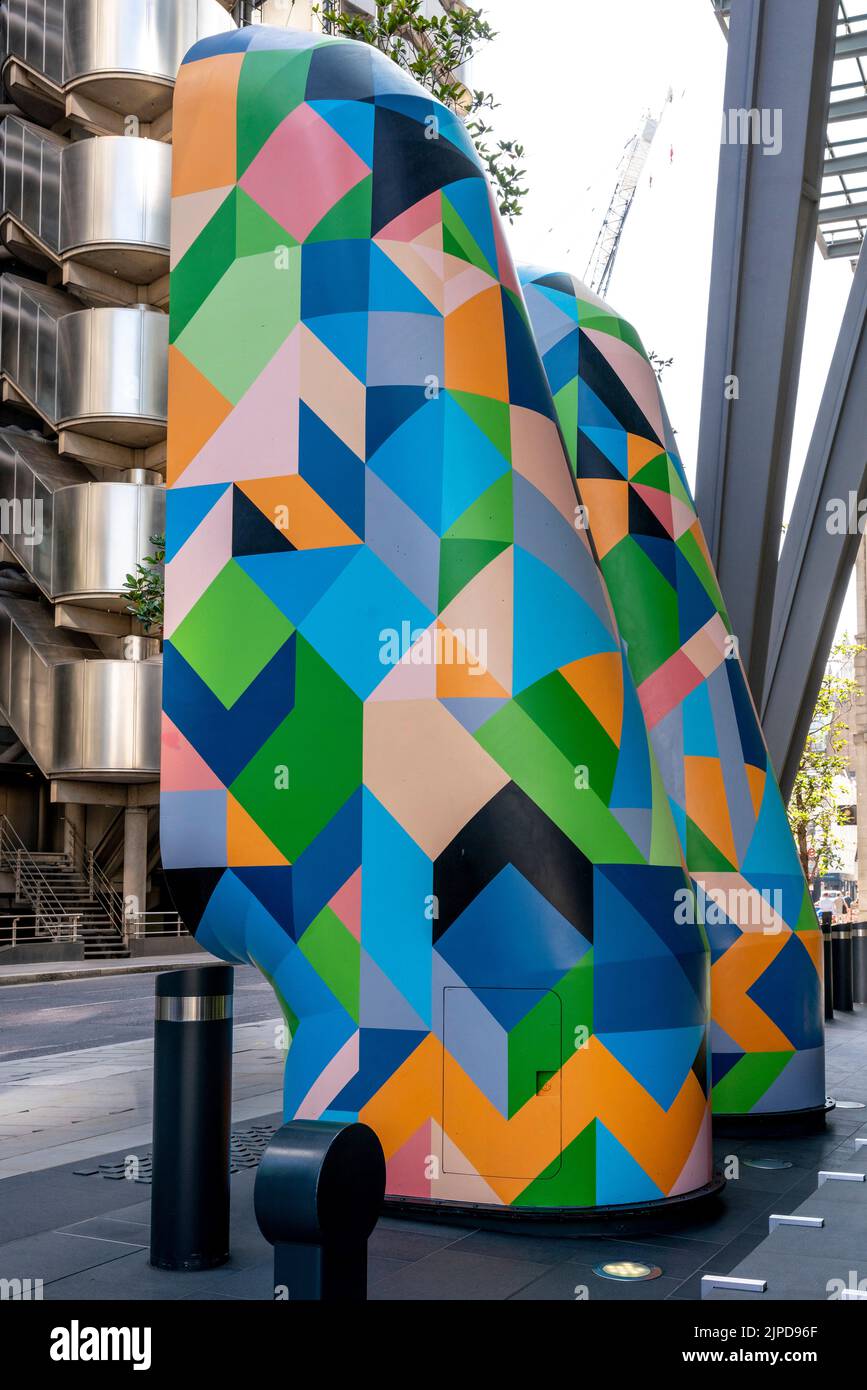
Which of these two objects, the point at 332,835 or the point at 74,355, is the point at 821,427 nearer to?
the point at 332,835

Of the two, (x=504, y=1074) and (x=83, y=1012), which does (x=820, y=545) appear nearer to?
(x=504, y=1074)

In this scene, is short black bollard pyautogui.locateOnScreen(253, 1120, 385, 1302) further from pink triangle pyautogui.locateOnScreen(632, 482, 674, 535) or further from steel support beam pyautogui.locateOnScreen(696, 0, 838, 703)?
steel support beam pyautogui.locateOnScreen(696, 0, 838, 703)

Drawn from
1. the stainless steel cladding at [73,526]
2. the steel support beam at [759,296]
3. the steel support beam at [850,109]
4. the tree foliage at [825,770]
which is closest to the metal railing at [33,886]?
the stainless steel cladding at [73,526]

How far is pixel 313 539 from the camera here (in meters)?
7.09

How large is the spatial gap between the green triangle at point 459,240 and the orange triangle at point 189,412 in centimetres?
145

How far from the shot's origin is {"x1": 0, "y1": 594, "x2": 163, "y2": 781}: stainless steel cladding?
32562 millimetres

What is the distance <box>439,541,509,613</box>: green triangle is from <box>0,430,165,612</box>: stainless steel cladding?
26537 mm

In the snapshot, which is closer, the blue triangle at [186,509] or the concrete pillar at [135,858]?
the blue triangle at [186,509]

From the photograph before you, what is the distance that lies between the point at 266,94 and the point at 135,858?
2949 centimetres

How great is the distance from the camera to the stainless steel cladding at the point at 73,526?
32906mm

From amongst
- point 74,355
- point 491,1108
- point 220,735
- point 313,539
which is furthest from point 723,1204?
point 74,355

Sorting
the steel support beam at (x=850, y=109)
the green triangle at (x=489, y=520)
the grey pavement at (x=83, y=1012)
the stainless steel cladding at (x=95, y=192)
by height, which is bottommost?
the grey pavement at (x=83, y=1012)

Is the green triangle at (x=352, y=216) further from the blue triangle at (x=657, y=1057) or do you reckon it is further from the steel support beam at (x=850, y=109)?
the steel support beam at (x=850, y=109)
